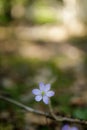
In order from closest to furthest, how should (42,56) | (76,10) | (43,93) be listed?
1. (43,93)
2. (42,56)
3. (76,10)

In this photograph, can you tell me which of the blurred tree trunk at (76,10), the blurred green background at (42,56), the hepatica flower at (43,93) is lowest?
the hepatica flower at (43,93)

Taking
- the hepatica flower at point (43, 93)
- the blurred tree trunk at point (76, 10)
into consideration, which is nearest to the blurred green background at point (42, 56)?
the blurred tree trunk at point (76, 10)

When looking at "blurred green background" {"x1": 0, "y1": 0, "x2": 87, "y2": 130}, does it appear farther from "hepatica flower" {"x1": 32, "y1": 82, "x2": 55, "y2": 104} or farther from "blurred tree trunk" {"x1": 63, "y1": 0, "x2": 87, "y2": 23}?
"hepatica flower" {"x1": 32, "y1": 82, "x2": 55, "y2": 104}

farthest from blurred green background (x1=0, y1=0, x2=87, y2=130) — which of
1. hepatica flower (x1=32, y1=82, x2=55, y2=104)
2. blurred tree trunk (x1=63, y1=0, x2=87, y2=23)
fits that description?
hepatica flower (x1=32, y1=82, x2=55, y2=104)

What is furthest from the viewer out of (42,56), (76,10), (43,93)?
(76,10)

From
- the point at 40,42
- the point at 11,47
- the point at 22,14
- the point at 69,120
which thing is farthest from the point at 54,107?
the point at 22,14

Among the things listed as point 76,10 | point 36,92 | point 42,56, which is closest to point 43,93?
point 36,92

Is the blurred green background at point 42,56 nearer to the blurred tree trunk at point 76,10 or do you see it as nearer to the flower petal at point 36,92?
the blurred tree trunk at point 76,10

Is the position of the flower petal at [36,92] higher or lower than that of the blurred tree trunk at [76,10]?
lower

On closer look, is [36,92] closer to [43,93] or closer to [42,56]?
[43,93]

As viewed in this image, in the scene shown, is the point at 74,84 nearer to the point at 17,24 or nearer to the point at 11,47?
the point at 11,47
